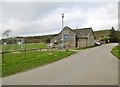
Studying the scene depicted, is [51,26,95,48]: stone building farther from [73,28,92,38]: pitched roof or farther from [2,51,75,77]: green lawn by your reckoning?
[2,51,75,77]: green lawn

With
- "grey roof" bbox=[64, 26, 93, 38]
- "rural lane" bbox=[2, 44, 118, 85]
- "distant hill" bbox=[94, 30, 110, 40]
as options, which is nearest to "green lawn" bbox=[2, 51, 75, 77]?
"rural lane" bbox=[2, 44, 118, 85]

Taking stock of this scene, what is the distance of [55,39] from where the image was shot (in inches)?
2980

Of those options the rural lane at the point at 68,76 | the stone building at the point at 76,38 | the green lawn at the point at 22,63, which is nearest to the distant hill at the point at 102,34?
the stone building at the point at 76,38

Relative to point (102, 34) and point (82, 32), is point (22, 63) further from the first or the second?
point (102, 34)

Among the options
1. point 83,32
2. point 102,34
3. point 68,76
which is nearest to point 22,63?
point 68,76

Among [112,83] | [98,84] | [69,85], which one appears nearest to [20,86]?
[69,85]

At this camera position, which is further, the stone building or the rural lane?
the stone building

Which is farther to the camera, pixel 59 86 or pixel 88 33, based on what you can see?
pixel 88 33

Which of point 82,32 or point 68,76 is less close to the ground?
point 82,32

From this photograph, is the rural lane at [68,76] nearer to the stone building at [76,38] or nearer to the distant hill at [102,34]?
the stone building at [76,38]

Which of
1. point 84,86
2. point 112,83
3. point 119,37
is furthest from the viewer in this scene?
point 119,37

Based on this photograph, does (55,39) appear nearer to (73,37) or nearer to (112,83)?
(73,37)

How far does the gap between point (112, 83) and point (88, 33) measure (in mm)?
61537

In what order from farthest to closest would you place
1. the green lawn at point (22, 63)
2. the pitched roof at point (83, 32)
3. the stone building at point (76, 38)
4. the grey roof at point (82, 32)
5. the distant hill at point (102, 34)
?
the distant hill at point (102, 34), the pitched roof at point (83, 32), the grey roof at point (82, 32), the stone building at point (76, 38), the green lawn at point (22, 63)
